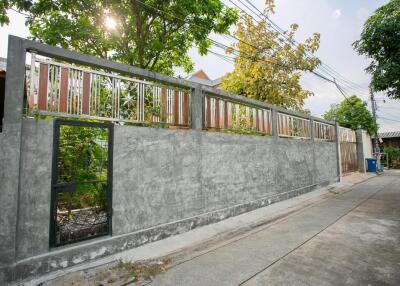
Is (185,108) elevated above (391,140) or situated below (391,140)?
below

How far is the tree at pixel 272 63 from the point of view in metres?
11.9

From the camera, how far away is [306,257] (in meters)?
3.84

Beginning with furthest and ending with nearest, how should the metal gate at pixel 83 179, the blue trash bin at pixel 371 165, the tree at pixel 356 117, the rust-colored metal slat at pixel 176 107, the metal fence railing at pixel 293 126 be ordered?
the tree at pixel 356 117, the blue trash bin at pixel 371 165, the metal fence railing at pixel 293 126, the rust-colored metal slat at pixel 176 107, the metal gate at pixel 83 179

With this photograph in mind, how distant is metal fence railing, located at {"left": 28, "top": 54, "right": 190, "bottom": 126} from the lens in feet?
11.5

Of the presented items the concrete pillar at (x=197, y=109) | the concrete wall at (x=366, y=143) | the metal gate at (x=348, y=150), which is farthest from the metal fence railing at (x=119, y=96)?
the concrete wall at (x=366, y=143)

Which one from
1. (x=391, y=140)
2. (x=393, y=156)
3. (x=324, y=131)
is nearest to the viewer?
(x=324, y=131)

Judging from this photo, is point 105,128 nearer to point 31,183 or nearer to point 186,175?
point 31,183

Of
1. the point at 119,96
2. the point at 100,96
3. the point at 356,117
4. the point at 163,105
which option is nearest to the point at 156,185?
the point at 163,105

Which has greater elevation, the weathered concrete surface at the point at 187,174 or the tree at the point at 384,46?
the tree at the point at 384,46

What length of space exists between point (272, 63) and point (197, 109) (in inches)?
314

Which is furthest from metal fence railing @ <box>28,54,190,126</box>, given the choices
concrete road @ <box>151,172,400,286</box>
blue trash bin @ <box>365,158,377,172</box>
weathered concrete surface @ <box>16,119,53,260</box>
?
blue trash bin @ <box>365,158,377,172</box>

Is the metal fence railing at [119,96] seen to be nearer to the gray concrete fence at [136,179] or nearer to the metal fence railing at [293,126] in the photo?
the gray concrete fence at [136,179]

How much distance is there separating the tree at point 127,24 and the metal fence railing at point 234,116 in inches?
122

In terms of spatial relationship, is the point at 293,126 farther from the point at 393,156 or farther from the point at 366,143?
the point at 393,156
